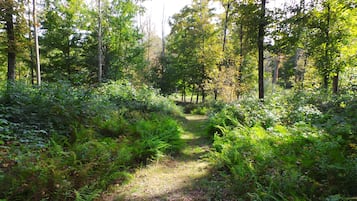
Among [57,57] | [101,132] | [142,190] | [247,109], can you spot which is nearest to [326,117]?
[247,109]

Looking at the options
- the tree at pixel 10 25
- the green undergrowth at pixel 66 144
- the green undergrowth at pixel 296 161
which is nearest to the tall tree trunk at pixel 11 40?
the tree at pixel 10 25

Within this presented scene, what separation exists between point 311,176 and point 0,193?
13.9 feet

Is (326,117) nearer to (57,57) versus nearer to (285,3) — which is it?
(285,3)

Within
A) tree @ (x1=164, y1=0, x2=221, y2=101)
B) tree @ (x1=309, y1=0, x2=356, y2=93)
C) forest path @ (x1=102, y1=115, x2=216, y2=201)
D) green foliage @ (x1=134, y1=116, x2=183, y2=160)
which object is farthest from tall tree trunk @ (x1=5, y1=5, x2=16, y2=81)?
tree @ (x1=309, y1=0, x2=356, y2=93)

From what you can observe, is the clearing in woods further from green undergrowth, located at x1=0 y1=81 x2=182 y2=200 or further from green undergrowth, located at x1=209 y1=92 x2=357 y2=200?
green undergrowth, located at x1=209 y1=92 x2=357 y2=200

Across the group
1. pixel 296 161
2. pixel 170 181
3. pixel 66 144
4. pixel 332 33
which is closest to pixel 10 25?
pixel 66 144

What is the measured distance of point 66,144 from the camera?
13.7 ft

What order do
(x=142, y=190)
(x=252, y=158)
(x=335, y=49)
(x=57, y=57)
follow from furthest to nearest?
1. (x=57, y=57)
2. (x=335, y=49)
3. (x=252, y=158)
4. (x=142, y=190)

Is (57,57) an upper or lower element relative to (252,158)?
upper

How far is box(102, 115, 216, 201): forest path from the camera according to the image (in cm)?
339

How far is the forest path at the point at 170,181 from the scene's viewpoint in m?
3.39

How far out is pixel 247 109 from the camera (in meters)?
6.88

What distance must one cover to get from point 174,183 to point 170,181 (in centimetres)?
11

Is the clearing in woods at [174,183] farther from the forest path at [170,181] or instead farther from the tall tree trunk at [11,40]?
the tall tree trunk at [11,40]
